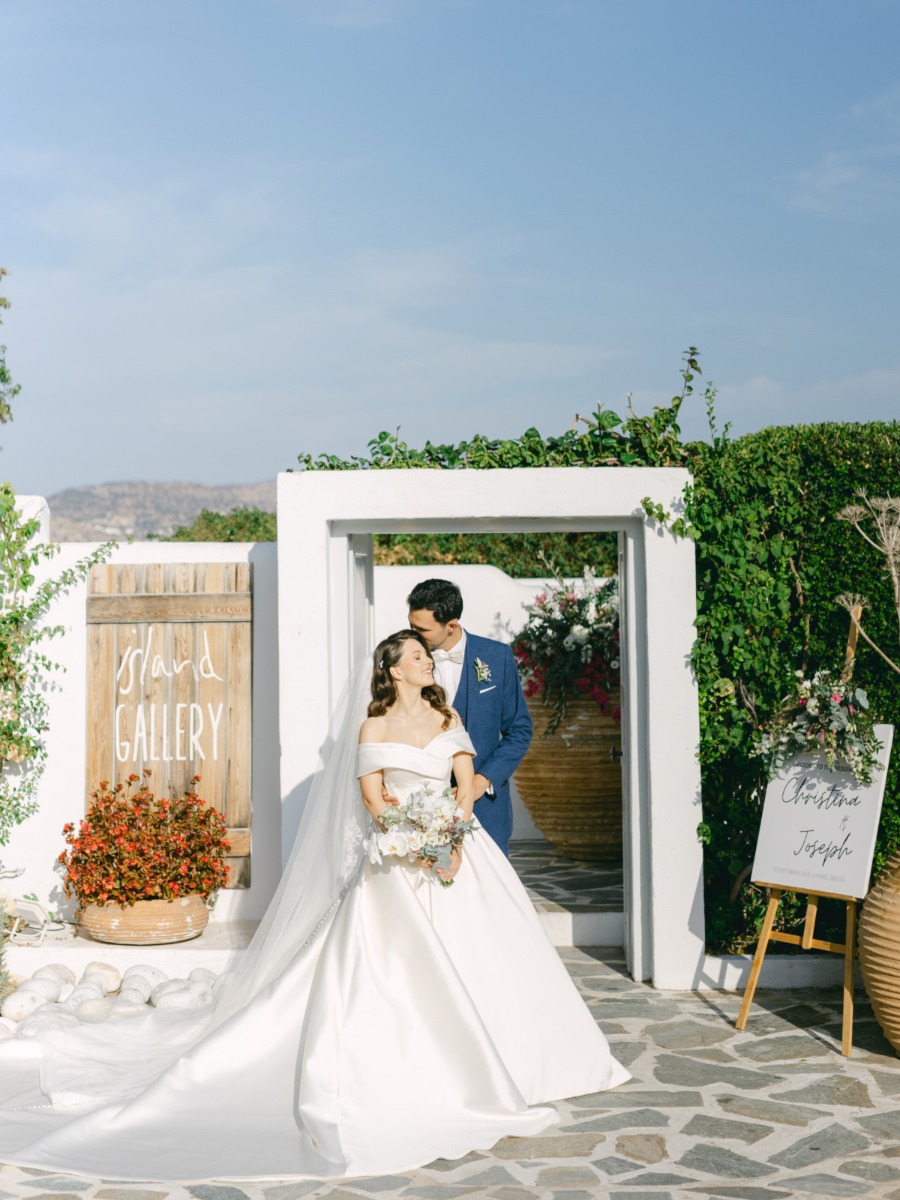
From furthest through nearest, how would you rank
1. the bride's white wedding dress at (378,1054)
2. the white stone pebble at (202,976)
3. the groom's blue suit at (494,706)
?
1. the white stone pebble at (202,976)
2. the groom's blue suit at (494,706)
3. the bride's white wedding dress at (378,1054)

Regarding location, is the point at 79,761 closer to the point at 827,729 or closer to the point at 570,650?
the point at 570,650

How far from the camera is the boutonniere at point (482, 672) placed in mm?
5836

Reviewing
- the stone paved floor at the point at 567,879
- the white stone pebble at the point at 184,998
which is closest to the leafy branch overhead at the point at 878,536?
the stone paved floor at the point at 567,879

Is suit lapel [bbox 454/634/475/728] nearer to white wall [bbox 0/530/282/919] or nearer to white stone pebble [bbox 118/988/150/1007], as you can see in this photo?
white wall [bbox 0/530/282/919]

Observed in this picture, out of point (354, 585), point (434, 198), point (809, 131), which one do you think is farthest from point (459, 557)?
point (354, 585)

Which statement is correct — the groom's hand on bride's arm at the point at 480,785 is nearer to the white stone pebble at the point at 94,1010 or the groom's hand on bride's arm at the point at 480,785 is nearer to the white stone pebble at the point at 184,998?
the white stone pebble at the point at 184,998

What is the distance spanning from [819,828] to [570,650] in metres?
4.11

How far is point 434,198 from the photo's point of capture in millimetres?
11844

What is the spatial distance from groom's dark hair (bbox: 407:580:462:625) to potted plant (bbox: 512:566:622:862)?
4143 mm

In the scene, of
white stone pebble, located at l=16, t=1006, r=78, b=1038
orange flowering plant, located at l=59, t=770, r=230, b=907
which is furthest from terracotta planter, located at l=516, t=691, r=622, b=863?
white stone pebble, located at l=16, t=1006, r=78, b=1038

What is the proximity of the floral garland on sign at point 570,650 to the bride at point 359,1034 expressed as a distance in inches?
172

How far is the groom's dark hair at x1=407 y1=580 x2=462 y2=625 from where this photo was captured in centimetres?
552

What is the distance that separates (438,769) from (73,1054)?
201 cm

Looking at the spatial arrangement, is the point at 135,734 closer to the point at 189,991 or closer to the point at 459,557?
the point at 189,991
